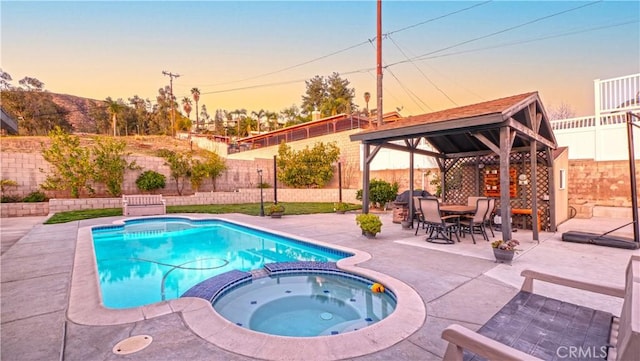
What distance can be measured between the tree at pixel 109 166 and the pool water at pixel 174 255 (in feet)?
20.0

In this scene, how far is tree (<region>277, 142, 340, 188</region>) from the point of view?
1912 cm

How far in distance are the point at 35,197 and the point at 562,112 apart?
33.8m

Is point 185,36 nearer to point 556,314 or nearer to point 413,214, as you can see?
point 413,214

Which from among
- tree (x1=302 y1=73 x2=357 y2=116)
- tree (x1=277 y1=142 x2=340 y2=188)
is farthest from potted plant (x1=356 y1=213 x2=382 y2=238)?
tree (x1=302 y1=73 x2=357 y2=116)

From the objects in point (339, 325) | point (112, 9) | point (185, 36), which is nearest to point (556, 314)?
point (339, 325)

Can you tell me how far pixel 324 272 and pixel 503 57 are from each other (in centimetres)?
1482

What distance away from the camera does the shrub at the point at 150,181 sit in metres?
16.3

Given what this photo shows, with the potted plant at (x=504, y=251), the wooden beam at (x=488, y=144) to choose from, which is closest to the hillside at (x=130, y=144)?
the wooden beam at (x=488, y=144)

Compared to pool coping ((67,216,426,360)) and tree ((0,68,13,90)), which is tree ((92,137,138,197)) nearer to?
pool coping ((67,216,426,360))

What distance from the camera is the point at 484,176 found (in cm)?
941

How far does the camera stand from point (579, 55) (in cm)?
1302

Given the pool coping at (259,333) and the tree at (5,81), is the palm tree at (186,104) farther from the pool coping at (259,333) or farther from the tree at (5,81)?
the pool coping at (259,333)

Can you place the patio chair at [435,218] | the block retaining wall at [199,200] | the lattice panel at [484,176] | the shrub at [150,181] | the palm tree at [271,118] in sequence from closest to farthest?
the patio chair at [435,218], the lattice panel at [484,176], the block retaining wall at [199,200], the shrub at [150,181], the palm tree at [271,118]

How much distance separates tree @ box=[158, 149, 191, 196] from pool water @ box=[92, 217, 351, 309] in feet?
25.2
